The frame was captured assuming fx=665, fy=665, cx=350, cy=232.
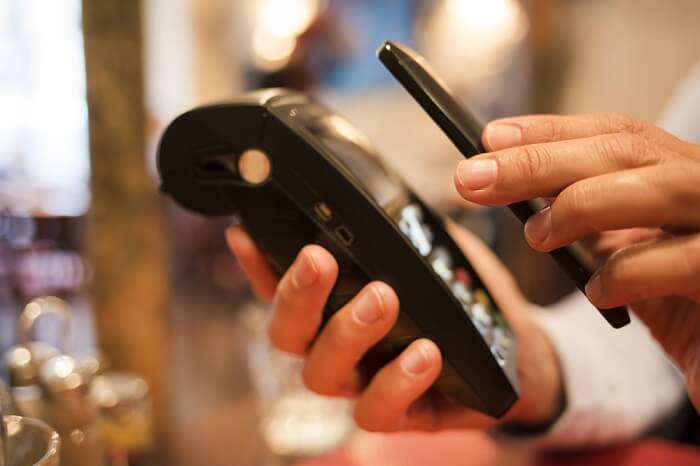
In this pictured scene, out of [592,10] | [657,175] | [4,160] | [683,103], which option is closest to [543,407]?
[657,175]

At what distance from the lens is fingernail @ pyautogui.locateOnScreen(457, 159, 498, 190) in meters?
0.31

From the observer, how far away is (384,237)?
39 centimetres

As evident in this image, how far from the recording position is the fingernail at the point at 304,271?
1.28 ft

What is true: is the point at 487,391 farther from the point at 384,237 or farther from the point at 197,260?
the point at 197,260

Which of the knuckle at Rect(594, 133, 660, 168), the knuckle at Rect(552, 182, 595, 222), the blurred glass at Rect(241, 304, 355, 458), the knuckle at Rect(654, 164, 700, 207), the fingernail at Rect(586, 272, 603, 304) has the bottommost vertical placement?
the blurred glass at Rect(241, 304, 355, 458)

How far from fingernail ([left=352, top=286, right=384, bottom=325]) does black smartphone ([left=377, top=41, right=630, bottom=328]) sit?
0.09 m

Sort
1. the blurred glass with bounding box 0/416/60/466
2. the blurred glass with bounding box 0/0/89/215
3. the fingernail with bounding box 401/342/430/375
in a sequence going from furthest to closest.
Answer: the blurred glass with bounding box 0/0/89/215
the fingernail with bounding box 401/342/430/375
the blurred glass with bounding box 0/416/60/466

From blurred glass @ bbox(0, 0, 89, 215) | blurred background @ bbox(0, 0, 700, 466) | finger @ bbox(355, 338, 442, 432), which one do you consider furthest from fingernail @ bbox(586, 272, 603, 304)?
blurred glass @ bbox(0, 0, 89, 215)

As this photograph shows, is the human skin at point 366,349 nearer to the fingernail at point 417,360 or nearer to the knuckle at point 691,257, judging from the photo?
the fingernail at point 417,360

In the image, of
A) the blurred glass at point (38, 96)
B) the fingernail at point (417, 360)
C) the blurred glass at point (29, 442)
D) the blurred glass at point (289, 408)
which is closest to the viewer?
the blurred glass at point (29, 442)

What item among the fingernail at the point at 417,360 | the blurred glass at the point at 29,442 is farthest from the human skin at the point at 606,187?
the blurred glass at the point at 29,442

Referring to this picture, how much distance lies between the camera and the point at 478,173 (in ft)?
1.03

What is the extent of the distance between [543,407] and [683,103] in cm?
44

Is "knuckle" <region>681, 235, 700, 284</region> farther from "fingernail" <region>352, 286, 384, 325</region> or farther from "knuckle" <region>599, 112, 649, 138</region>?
"fingernail" <region>352, 286, 384, 325</region>
